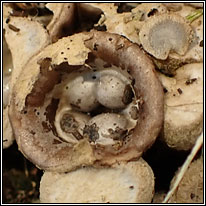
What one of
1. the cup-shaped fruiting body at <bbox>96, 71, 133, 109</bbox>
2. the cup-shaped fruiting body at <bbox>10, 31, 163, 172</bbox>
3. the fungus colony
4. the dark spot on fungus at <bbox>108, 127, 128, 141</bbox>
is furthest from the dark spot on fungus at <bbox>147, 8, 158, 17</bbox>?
the dark spot on fungus at <bbox>108, 127, 128, 141</bbox>

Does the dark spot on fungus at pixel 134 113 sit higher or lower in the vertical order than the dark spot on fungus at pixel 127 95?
lower

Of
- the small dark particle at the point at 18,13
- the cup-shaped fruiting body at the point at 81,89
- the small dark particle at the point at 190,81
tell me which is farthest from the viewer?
the small dark particle at the point at 18,13

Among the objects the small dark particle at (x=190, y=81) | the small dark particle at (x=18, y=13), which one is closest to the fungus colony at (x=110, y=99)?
the small dark particle at (x=190, y=81)

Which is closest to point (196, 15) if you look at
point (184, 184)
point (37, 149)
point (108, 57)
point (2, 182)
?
point (108, 57)

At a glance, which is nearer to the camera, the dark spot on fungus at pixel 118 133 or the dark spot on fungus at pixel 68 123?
the dark spot on fungus at pixel 118 133

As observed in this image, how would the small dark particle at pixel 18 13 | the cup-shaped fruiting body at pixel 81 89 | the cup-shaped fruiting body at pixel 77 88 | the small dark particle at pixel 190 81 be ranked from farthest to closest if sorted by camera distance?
the small dark particle at pixel 18 13, the cup-shaped fruiting body at pixel 81 89, the small dark particle at pixel 190 81, the cup-shaped fruiting body at pixel 77 88

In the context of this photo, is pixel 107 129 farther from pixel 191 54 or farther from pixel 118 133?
pixel 191 54

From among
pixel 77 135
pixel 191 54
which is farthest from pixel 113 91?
pixel 191 54

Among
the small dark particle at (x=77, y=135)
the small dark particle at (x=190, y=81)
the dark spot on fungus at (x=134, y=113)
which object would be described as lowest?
the small dark particle at (x=77, y=135)

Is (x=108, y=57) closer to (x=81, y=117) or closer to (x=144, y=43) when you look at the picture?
(x=144, y=43)

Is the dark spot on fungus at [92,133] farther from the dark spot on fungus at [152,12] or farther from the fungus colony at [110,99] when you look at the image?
the dark spot on fungus at [152,12]
